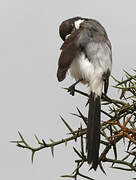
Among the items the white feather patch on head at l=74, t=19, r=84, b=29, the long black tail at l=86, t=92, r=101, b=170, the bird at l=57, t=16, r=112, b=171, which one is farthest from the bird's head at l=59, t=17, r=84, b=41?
the long black tail at l=86, t=92, r=101, b=170

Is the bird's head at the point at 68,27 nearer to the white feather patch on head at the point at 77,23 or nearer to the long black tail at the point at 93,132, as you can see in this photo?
the white feather patch on head at the point at 77,23

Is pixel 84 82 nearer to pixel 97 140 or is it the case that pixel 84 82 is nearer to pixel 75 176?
pixel 97 140

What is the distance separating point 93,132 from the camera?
1.94 metres

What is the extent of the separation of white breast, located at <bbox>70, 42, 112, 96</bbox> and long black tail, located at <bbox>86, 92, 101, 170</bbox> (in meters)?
0.12

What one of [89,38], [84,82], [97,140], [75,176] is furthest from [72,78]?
[75,176]

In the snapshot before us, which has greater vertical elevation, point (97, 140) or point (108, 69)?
point (108, 69)

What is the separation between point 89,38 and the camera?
105 inches

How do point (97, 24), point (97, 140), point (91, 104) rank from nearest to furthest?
point (97, 140) → point (91, 104) → point (97, 24)

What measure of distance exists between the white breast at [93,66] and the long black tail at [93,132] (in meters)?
0.12

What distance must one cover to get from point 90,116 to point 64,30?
1.09 metres

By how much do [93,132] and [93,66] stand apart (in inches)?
31.2

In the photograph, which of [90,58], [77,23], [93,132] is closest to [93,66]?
[90,58]

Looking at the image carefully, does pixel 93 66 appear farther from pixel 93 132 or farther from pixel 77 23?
pixel 93 132

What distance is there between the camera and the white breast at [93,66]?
8.52ft
